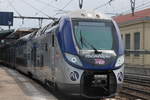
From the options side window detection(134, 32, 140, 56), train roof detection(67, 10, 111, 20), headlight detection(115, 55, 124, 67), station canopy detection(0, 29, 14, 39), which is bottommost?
headlight detection(115, 55, 124, 67)

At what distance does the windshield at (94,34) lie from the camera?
12.9 m

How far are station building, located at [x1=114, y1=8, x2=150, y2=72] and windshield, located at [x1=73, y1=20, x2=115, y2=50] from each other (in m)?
21.5

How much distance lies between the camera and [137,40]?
128 ft

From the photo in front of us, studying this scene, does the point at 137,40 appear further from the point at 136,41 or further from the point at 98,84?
the point at 98,84

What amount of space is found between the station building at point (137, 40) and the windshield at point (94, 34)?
21.5 metres

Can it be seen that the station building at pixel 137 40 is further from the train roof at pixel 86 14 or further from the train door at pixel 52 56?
the train roof at pixel 86 14

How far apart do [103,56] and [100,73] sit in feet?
1.72

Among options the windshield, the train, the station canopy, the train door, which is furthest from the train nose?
the station canopy

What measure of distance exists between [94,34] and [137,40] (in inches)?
1043

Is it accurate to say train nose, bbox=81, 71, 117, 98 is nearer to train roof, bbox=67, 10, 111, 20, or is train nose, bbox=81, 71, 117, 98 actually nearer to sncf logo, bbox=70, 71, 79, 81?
sncf logo, bbox=70, 71, 79, 81

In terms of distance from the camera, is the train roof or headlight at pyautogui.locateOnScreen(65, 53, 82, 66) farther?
the train roof

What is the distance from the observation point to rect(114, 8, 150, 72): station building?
3719 cm

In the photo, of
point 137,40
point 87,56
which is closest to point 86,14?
point 87,56

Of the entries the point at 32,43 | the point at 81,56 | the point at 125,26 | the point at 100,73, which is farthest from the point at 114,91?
the point at 125,26
